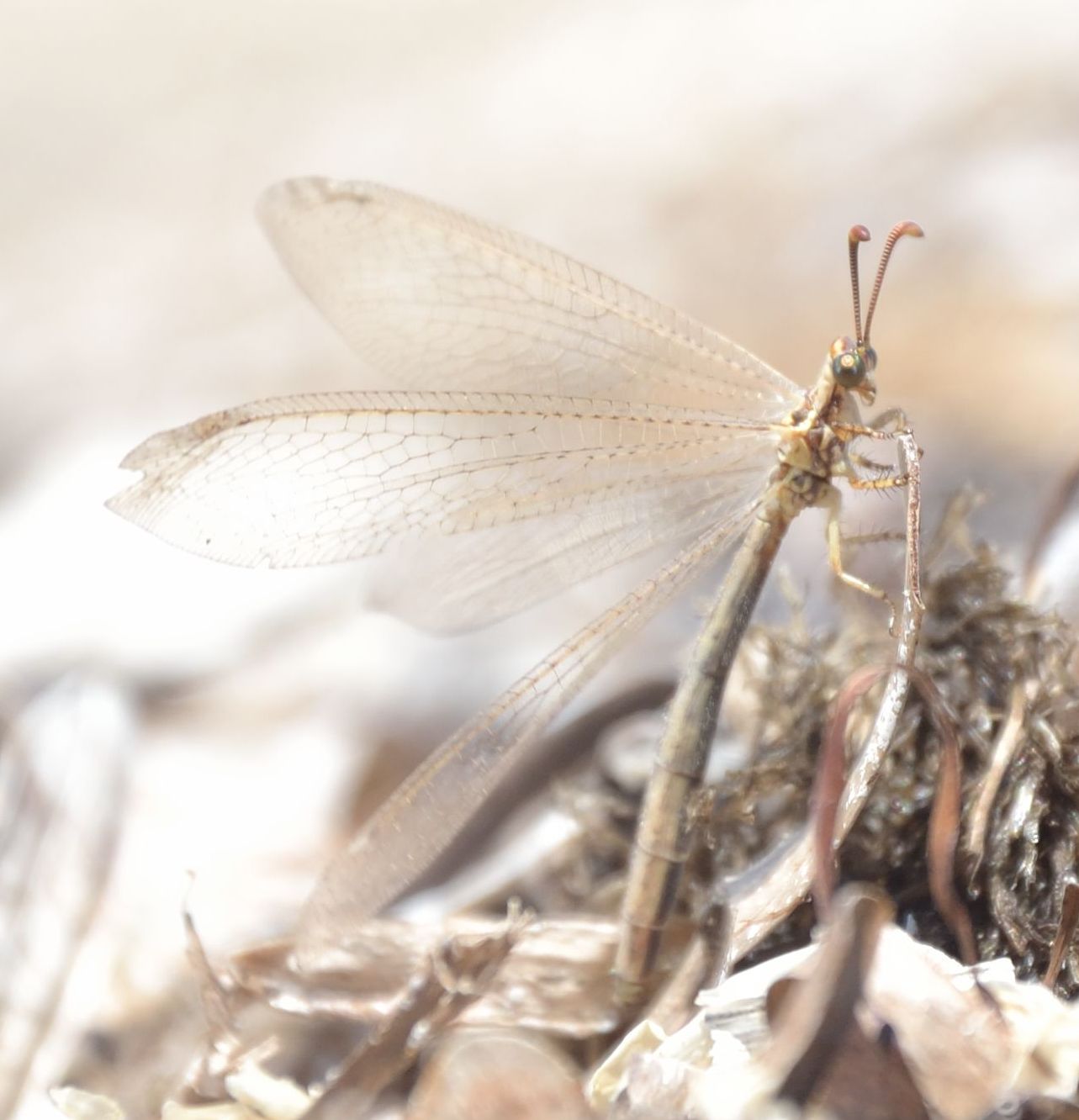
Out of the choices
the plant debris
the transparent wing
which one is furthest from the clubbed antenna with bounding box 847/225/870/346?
the plant debris

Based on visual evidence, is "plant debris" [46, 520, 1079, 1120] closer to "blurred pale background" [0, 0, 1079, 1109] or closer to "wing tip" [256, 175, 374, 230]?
"blurred pale background" [0, 0, 1079, 1109]

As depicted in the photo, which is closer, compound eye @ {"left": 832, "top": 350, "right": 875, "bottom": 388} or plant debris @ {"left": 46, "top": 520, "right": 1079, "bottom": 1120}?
plant debris @ {"left": 46, "top": 520, "right": 1079, "bottom": 1120}

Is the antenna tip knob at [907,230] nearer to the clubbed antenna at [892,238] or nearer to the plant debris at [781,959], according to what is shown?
the clubbed antenna at [892,238]

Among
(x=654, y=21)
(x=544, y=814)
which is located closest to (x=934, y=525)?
(x=544, y=814)

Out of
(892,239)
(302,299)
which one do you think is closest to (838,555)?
(892,239)

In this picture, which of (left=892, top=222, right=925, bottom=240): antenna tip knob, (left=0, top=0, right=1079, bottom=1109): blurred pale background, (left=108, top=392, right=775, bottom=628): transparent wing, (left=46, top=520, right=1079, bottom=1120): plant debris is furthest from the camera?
(left=0, top=0, right=1079, bottom=1109): blurred pale background

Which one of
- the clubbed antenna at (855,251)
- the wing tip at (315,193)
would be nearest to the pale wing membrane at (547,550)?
the clubbed antenna at (855,251)

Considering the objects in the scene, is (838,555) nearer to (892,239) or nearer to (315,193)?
(892,239)

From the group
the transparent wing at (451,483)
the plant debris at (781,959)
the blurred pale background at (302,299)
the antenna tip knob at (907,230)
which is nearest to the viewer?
the plant debris at (781,959)
